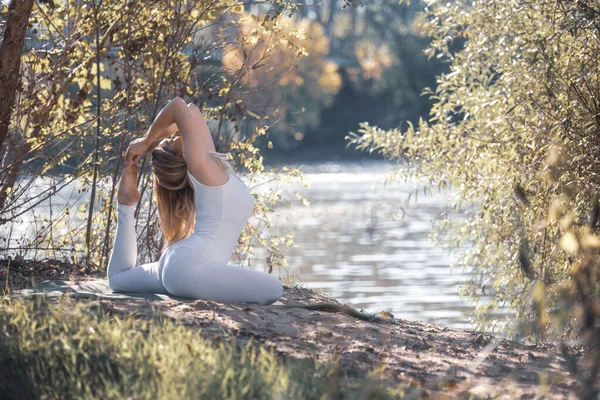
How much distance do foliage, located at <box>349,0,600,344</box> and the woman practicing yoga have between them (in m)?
1.84

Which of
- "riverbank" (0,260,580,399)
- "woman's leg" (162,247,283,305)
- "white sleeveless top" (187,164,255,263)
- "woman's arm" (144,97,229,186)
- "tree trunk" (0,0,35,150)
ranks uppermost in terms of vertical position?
"tree trunk" (0,0,35,150)

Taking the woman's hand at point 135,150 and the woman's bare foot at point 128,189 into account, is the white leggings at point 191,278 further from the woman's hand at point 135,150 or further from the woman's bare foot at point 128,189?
the woman's hand at point 135,150

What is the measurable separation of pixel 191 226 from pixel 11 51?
1.81 m

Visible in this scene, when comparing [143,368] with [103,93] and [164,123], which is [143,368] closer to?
[164,123]

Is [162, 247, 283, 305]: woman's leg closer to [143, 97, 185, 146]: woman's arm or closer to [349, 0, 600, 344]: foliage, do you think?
[143, 97, 185, 146]: woman's arm

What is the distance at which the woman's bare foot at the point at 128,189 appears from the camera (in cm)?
543

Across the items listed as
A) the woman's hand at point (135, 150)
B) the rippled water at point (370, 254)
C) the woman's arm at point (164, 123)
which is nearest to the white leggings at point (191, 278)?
the woman's hand at point (135, 150)

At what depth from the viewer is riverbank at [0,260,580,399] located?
11.7 ft

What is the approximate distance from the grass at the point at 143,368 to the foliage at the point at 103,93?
10.2 feet

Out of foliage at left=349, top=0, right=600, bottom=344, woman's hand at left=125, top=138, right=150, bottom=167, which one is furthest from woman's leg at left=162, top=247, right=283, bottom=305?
foliage at left=349, top=0, right=600, bottom=344

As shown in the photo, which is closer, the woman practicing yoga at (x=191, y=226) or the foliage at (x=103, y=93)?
the woman practicing yoga at (x=191, y=226)

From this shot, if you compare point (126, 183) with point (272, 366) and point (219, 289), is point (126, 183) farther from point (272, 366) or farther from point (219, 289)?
point (272, 366)

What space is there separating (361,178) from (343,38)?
98.4 feet

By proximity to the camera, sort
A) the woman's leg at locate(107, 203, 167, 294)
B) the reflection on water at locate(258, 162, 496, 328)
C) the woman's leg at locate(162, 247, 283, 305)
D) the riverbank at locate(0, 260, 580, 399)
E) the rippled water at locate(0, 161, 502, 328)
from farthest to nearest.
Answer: the reflection on water at locate(258, 162, 496, 328)
the rippled water at locate(0, 161, 502, 328)
the woman's leg at locate(107, 203, 167, 294)
the woman's leg at locate(162, 247, 283, 305)
the riverbank at locate(0, 260, 580, 399)
